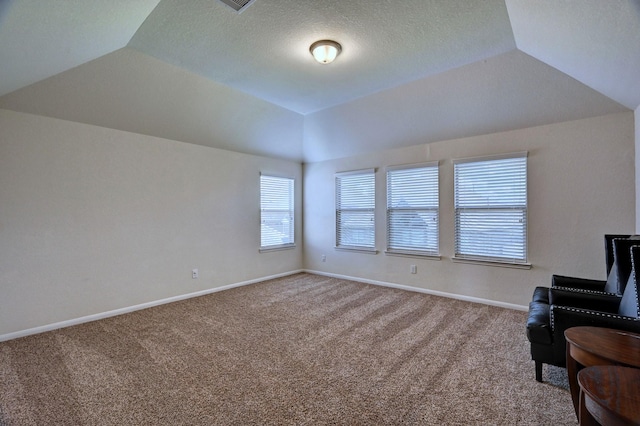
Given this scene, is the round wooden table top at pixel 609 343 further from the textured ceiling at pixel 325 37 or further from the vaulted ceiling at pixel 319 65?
the textured ceiling at pixel 325 37

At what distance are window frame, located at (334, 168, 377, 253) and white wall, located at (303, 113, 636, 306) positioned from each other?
0.61m

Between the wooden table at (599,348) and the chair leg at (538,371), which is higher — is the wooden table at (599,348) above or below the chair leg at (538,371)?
above

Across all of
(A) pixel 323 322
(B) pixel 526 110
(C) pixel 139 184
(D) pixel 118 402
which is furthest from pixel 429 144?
(D) pixel 118 402

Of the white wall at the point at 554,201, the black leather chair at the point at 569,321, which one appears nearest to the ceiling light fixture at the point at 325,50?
the white wall at the point at 554,201

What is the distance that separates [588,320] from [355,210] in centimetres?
380

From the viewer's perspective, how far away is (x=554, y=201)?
354 cm

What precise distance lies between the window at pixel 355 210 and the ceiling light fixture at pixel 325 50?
2.55 m

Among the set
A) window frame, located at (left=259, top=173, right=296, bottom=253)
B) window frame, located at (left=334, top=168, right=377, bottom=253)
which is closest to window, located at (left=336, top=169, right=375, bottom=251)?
window frame, located at (left=334, top=168, right=377, bottom=253)

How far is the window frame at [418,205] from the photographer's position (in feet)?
14.7

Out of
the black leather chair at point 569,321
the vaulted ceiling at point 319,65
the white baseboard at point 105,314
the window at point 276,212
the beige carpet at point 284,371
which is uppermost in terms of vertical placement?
the vaulted ceiling at point 319,65

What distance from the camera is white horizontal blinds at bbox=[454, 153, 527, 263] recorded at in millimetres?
3783

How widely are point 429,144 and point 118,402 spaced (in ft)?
15.1

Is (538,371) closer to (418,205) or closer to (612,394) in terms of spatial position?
(612,394)

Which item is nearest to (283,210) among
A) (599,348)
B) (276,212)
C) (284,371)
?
(276,212)
